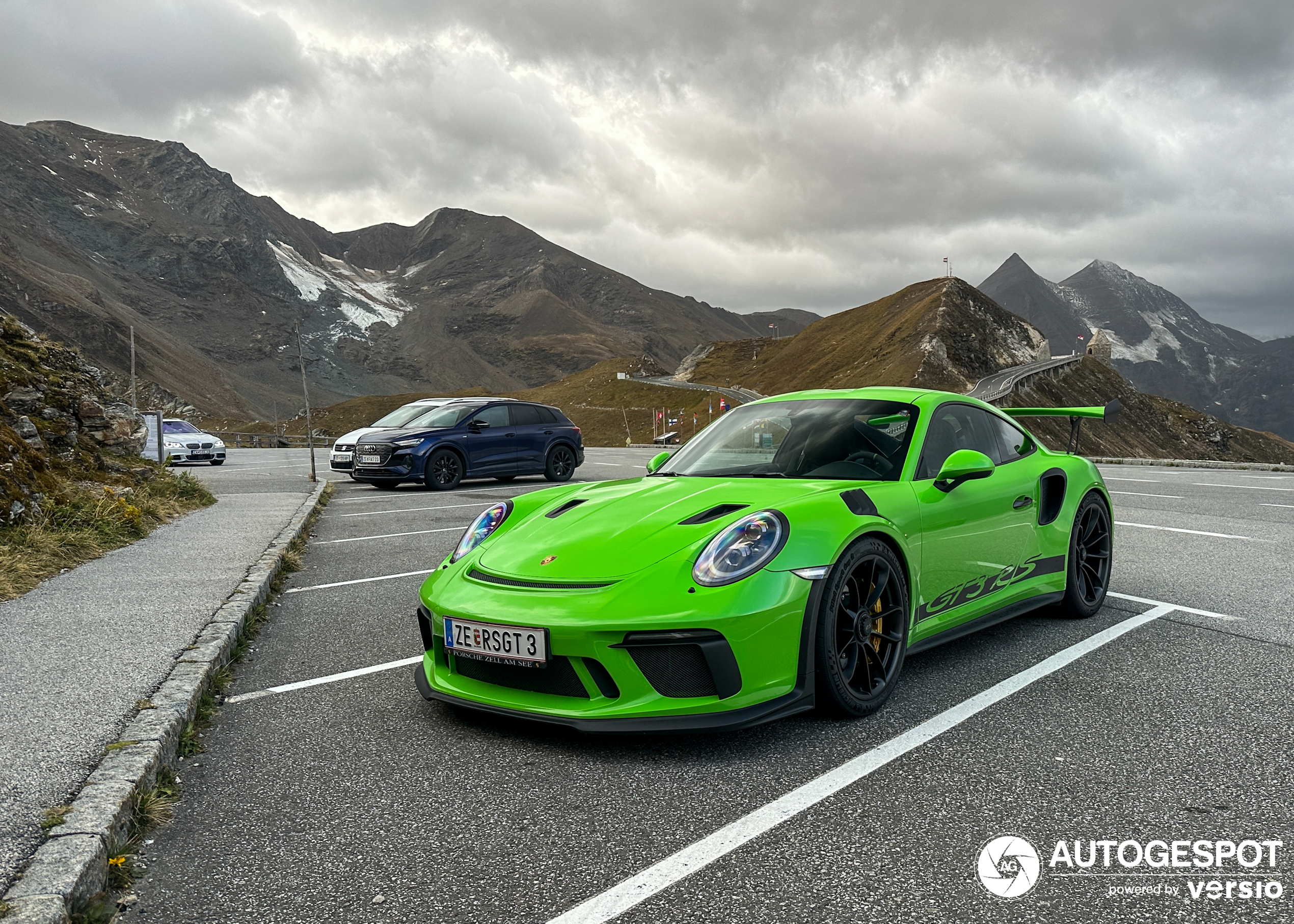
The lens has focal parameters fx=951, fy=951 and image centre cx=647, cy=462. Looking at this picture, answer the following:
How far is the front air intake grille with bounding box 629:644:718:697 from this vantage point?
10.8 ft

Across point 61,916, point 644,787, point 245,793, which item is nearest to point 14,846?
point 61,916

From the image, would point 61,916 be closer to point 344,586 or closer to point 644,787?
point 644,787

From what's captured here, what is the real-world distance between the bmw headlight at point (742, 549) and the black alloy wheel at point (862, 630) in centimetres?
26

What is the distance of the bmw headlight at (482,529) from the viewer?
172 inches

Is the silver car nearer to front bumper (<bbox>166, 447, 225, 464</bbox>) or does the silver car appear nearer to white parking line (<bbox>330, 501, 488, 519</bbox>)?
front bumper (<bbox>166, 447, 225, 464</bbox>)

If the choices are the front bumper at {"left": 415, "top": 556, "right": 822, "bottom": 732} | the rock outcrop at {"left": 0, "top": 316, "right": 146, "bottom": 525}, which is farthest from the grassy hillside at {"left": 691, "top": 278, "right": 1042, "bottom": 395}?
the front bumper at {"left": 415, "top": 556, "right": 822, "bottom": 732}

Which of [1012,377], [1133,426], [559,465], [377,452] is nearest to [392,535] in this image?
[377,452]

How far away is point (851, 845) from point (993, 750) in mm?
987

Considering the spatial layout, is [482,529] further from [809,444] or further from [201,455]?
[201,455]

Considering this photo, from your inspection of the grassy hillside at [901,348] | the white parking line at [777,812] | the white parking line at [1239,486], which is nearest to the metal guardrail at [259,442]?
the white parking line at [1239,486]

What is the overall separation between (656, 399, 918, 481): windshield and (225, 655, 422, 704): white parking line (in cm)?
Result: 164

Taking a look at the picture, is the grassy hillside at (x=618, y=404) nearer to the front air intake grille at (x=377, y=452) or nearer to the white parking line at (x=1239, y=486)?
the white parking line at (x=1239, y=486)

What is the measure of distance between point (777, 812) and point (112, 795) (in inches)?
79.8

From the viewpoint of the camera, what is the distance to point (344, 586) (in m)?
6.93
